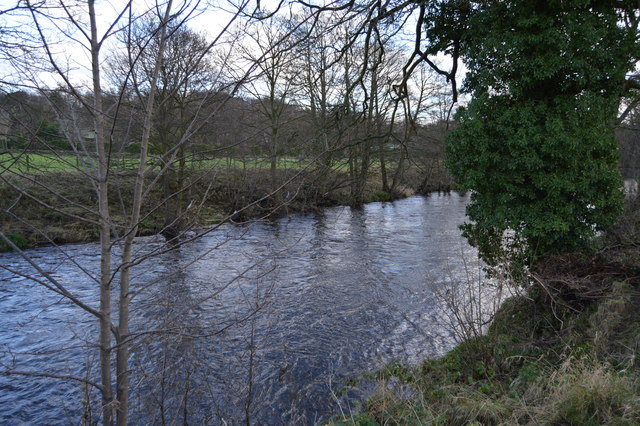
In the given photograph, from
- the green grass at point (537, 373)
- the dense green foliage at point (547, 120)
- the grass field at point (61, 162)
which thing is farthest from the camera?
the dense green foliage at point (547, 120)

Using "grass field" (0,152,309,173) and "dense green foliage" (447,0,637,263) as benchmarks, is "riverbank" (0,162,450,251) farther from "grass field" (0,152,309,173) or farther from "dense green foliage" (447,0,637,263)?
"dense green foliage" (447,0,637,263)

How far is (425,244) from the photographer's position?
1508cm

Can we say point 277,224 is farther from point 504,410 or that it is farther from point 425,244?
point 504,410

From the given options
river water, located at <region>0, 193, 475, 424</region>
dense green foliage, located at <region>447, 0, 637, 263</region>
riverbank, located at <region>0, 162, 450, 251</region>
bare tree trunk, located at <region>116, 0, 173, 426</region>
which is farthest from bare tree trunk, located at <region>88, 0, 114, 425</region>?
dense green foliage, located at <region>447, 0, 637, 263</region>

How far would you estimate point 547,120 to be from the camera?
6836 mm

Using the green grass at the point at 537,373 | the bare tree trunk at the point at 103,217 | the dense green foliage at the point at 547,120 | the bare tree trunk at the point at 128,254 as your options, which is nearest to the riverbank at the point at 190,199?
the bare tree trunk at the point at 103,217

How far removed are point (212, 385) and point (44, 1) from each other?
480 centimetres

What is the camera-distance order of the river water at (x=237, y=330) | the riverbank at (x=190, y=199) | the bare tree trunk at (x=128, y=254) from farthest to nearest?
1. the riverbank at (x=190, y=199)
2. the river water at (x=237, y=330)
3. the bare tree trunk at (x=128, y=254)

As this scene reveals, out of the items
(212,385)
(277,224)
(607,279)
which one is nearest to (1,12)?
(212,385)

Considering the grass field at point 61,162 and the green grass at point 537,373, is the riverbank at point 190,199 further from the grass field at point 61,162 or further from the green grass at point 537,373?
the green grass at point 537,373

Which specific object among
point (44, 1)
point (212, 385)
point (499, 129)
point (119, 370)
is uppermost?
point (44, 1)

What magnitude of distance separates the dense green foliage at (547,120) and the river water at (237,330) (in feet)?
5.28

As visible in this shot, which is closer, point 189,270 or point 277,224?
point 189,270

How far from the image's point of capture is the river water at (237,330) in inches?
211
